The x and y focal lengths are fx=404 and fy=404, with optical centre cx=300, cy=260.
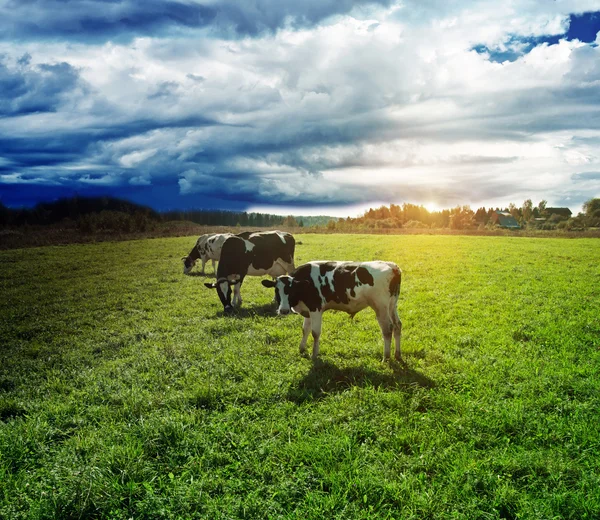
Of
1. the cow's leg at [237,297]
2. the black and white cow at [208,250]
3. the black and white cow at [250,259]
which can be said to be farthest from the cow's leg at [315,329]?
the black and white cow at [208,250]

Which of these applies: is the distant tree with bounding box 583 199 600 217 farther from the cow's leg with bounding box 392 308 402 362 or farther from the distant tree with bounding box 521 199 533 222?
the cow's leg with bounding box 392 308 402 362

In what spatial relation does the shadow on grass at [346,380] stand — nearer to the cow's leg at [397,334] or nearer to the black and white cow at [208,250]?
the cow's leg at [397,334]

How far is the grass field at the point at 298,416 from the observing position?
174 inches

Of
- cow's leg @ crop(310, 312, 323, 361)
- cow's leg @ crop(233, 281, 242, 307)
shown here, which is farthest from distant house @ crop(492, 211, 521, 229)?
cow's leg @ crop(310, 312, 323, 361)

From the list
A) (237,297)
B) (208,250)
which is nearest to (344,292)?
(237,297)

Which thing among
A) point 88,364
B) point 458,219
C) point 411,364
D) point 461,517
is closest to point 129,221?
point 88,364

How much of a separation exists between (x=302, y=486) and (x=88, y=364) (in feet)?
21.0

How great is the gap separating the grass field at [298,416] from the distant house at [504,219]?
112973 mm

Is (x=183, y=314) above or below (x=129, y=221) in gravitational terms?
below

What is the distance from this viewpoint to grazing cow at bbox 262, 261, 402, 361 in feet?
26.9

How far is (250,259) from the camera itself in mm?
14562

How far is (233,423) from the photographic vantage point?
591 centimetres

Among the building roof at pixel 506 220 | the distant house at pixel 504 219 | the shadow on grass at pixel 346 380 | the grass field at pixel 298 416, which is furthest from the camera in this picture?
the distant house at pixel 504 219

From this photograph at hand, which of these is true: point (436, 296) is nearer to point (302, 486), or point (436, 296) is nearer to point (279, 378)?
point (279, 378)
